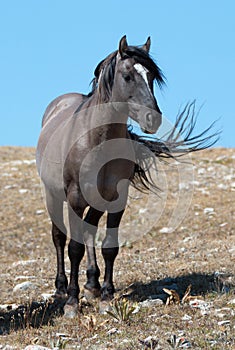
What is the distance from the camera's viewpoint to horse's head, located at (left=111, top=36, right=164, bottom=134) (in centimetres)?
578

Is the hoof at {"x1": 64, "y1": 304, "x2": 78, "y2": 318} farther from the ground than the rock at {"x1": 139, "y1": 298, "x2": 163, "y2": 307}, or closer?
closer

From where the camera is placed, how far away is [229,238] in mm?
11227

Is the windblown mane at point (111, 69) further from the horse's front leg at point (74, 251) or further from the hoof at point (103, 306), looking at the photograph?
the hoof at point (103, 306)

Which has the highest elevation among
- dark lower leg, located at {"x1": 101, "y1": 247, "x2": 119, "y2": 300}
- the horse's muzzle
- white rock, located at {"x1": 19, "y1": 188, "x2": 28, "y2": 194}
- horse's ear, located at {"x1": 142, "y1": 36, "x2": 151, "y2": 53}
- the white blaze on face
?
horse's ear, located at {"x1": 142, "y1": 36, "x2": 151, "y2": 53}

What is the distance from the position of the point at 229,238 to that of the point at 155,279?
12.3 ft

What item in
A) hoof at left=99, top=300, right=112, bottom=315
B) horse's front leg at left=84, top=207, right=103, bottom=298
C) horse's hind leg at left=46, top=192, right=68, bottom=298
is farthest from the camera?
horse's hind leg at left=46, top=192, right=68, bottom=298

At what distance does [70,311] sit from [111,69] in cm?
224

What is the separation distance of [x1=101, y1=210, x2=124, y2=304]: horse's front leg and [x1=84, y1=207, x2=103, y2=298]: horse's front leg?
25cm

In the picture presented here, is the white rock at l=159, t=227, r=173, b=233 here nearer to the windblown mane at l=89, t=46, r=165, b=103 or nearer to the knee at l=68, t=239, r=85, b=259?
the knee at l=68, t=239, r=85, b=259

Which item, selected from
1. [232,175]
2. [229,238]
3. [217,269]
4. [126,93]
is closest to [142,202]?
[232,175]

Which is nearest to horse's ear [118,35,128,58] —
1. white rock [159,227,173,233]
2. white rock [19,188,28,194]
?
white rock [159,227,173,233]

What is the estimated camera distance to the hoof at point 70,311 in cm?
630

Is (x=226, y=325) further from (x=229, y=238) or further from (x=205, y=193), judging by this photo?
(x=205, y=193)

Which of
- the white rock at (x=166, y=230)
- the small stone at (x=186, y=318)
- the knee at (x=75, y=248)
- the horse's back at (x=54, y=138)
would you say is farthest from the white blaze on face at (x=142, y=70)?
the white rock at (x=166, y=230)
